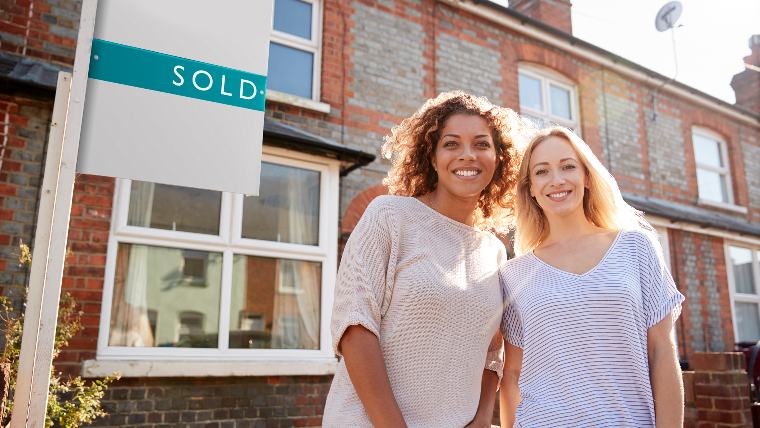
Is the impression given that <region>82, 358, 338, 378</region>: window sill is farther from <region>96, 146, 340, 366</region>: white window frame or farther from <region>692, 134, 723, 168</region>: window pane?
<region>692, 134, 723, 168</region>: window pane

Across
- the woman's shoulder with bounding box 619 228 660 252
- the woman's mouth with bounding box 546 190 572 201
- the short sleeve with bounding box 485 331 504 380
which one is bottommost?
the short sleeve with bounding box 485 331 504 380

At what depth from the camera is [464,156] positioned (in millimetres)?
1992

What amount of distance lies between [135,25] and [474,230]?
146cm

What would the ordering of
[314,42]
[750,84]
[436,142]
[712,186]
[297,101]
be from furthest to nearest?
[750,84] → [712,186] → [314,42] → [297,101] → [436,142]

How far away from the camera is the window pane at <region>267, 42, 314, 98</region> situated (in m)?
6.18

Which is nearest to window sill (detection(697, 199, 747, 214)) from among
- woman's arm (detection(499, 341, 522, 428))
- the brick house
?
the brick house

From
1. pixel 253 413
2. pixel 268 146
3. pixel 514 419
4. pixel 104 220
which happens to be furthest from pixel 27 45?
pixel 514 419

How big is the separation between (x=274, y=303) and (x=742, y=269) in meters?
8.65

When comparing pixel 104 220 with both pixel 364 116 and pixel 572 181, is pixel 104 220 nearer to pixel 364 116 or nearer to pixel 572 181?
pixel 364 116

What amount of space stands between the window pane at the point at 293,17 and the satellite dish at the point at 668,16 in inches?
266

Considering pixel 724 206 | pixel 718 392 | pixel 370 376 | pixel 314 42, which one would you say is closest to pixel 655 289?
pixel 370 376

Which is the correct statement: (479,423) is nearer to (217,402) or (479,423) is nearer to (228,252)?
(217,402)

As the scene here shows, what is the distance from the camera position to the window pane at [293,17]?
639 cm

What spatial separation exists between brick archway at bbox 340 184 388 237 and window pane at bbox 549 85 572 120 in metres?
3.84
